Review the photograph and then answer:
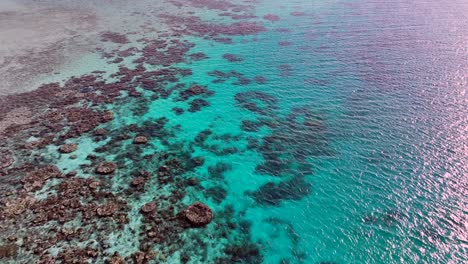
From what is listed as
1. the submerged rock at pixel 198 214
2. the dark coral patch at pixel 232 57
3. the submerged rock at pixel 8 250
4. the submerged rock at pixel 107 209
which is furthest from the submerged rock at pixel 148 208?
the dark coral patch at pixel 232 57

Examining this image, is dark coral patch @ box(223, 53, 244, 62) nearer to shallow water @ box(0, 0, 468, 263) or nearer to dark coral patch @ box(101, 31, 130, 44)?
shallow water @ box(0, 0, 468, 263)

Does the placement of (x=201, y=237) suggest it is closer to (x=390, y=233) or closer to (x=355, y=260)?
(x=355, y=260)

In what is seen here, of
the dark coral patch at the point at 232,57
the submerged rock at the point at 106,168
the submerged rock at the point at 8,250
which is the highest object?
the dark coral patch at the point at 232,57

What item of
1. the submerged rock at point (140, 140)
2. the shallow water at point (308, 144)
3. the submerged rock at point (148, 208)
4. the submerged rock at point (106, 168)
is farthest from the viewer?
the submerged rock at point (140, 140)

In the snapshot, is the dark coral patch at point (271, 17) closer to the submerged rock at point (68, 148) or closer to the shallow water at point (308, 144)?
the shallow water at point (308, 144)

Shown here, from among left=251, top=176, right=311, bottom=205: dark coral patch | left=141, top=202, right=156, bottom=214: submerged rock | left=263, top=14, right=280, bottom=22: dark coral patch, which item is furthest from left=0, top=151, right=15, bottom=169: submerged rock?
left=263, top=14, right=280, bottom=22: dark coral patch

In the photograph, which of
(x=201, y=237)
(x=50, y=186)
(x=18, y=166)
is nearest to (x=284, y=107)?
(x=201, y=237)
